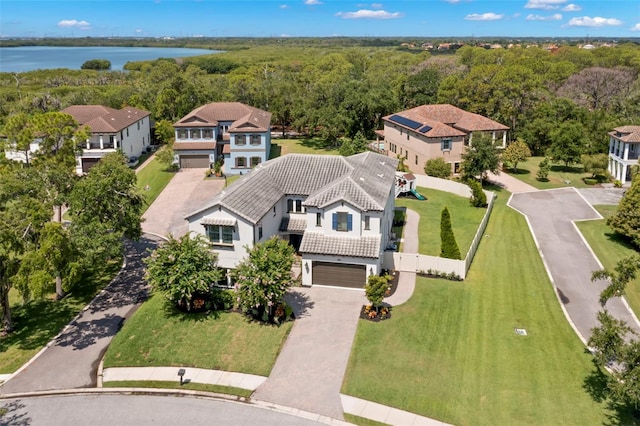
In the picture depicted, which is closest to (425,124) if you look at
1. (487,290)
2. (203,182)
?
(203,182)

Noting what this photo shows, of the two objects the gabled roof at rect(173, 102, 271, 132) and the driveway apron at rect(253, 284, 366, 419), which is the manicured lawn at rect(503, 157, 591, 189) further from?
the driveway apron at rect(253, 284, 366, 419)

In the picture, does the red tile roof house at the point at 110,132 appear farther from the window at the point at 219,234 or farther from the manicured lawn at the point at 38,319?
the window at the point at 219,234

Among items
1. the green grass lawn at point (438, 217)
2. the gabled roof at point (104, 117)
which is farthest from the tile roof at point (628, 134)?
the gabled roof at point (104, 117)

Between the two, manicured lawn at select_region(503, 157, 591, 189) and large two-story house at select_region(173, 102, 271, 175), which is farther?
large two-story house at select_region(173, 102, 271, 175)

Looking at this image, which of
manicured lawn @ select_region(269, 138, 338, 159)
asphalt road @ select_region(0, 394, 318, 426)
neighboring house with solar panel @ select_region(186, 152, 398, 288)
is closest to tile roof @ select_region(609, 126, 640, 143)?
manicured lawn @ select_region(269, 138, 338, 159)

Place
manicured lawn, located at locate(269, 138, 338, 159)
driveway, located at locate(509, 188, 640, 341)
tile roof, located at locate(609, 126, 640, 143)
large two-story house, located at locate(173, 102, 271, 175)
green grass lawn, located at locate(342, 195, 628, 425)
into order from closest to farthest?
green grass lawn, located at locate(342, 195, 628, 425) → driveway, located at locate(509, 188, 640, 341) → tile roof, located at locate(609, 126, 640, 143) → large two-story house, located at locate(173, 102, 271, 175) → manicured lawn, located at locate(269, 138, 338, 159)

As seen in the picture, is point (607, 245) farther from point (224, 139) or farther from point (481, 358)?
point (224, 139)
